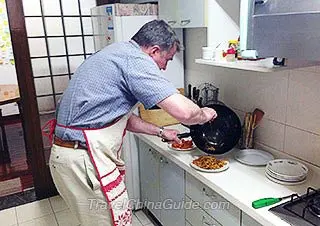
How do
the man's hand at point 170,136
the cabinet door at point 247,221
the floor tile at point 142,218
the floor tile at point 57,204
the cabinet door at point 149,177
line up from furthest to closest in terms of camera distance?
the floor tile at point 57,204 < the floor tile at point 142,218 < the cabinet door at point 149,177 < the man's hand at point 170,136 < the cabinet door at point 247,221

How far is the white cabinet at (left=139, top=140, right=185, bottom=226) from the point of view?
5.96 feet

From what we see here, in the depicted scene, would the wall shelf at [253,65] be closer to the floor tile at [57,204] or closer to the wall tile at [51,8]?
the wall tile at [51,8]

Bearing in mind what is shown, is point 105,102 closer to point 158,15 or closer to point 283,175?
point 283,175

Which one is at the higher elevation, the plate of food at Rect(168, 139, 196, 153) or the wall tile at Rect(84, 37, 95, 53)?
the wall tile at Rect(84, 37, 95, 53)

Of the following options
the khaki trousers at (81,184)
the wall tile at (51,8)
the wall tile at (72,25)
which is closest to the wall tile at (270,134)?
the khaki trousers at (81,184)

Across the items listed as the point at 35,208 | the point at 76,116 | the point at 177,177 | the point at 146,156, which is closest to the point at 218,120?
the point at 177,177

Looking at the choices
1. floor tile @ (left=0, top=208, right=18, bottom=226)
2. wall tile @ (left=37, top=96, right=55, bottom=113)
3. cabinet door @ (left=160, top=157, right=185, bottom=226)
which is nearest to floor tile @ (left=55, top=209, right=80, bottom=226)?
floor tile @ (left=0, top=208, right=18, bottom=226)

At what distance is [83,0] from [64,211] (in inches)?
69.6

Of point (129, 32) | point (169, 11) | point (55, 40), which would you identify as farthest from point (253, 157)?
point (55, 40)

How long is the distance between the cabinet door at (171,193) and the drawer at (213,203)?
0.10 metres

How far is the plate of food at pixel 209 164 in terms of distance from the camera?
1501 millimetres

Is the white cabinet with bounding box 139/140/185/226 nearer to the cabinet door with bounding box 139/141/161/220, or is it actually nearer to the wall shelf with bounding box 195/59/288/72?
the cabinet door with bounding box 139/141/161/220

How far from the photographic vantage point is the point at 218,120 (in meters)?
1.74

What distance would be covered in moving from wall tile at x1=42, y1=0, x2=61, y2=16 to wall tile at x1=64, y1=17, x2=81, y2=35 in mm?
92
